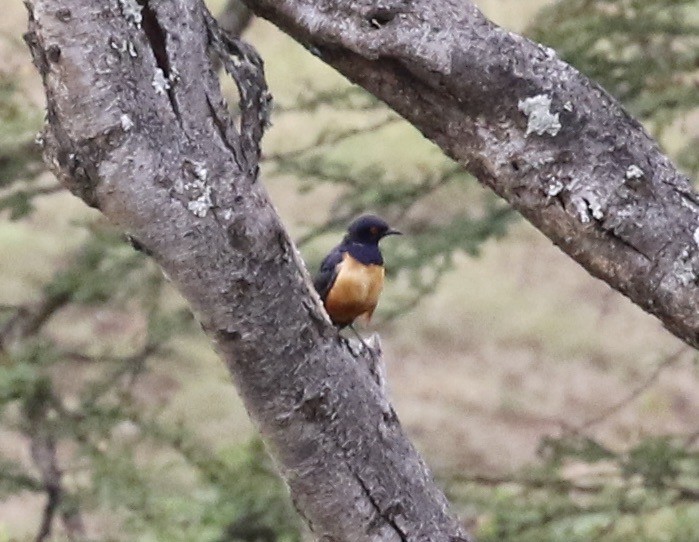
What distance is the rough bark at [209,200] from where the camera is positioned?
167 centimetres

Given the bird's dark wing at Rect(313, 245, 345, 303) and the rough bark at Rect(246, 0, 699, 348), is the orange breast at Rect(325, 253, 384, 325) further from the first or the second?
the rough bark at Rect(246, 0, 699, 348)

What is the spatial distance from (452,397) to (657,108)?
5.70m

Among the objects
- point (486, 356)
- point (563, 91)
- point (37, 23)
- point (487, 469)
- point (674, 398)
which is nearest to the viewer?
point (37, 23)

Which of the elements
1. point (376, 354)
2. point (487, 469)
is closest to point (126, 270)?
point (376, 354)

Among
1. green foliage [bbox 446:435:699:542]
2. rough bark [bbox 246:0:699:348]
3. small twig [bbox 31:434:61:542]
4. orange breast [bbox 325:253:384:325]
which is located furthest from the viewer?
small twig [bbox 31:434:61:542]

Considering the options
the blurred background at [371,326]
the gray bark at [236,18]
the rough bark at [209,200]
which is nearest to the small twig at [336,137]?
the blurred background at [371,326]

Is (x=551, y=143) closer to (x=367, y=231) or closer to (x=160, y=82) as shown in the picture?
(x=160, y=82)

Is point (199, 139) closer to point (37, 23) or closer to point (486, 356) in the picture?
point (37, 23)

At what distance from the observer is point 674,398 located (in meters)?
9.89

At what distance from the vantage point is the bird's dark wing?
4.09 m

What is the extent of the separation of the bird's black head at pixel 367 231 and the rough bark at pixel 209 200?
7.54 feet

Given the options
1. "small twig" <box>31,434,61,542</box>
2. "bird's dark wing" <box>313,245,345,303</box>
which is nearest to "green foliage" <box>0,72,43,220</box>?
"small twig" <box>31,434,61,542</box>

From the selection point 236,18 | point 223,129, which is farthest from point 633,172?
point 236,18

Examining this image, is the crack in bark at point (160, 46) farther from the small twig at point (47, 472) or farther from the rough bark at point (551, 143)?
the small twig at point (47, 472)
